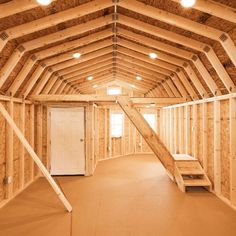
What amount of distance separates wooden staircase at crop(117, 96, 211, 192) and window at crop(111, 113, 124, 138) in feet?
15.4

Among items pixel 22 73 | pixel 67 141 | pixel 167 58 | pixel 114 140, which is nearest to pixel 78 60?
pixel 22 73

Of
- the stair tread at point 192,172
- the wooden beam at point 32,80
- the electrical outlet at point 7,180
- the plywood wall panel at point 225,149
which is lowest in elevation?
the stair tread at point 192,172

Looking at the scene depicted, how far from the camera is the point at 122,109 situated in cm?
491

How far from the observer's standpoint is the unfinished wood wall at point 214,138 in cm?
398

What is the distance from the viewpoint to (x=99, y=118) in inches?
351

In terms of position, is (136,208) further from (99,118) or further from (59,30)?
(99,118)

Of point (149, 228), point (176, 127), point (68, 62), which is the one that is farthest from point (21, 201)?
point (176, 127)

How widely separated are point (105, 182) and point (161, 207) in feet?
6.45

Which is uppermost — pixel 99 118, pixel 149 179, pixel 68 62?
pixel 68 62

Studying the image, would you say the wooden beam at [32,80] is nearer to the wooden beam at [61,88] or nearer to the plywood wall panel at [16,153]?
the plywood wall panel at [16,153]

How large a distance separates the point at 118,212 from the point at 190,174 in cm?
204

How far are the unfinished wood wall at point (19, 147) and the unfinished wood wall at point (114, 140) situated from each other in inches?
114

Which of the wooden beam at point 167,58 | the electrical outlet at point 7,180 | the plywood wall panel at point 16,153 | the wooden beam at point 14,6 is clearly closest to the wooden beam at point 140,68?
the wooden beam at point 167,58

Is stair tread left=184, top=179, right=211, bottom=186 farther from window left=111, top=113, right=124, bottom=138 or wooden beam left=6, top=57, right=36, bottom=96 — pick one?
window left=111, top=113, right=124, bottom=138
